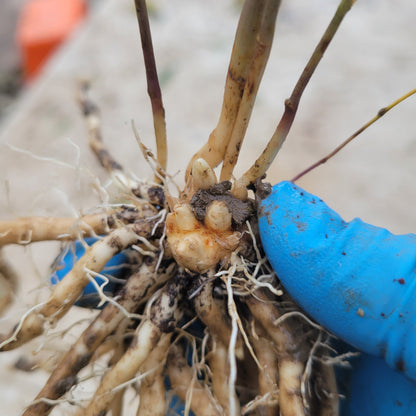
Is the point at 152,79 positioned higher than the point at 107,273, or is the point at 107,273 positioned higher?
the point at 152,79

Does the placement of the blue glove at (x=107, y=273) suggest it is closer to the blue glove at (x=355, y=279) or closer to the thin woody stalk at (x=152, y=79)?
the thin woody stalk at (x=152, y=79)

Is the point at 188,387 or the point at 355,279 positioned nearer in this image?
the point at 355,279

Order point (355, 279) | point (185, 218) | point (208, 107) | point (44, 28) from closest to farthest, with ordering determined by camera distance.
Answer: point (355, 279)
point (185, 218)
point (208, 107)
point (44, 28)

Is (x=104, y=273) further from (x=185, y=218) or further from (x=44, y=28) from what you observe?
(x=44, y=28)

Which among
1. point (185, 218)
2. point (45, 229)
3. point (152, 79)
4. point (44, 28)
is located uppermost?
point (44, 28)

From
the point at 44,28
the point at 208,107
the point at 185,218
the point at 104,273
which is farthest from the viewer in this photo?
the point at 44,28

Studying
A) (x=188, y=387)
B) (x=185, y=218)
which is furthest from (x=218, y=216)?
(x=188, y=387)
